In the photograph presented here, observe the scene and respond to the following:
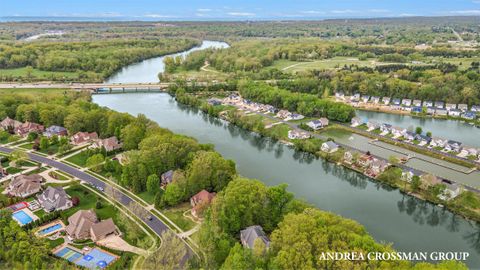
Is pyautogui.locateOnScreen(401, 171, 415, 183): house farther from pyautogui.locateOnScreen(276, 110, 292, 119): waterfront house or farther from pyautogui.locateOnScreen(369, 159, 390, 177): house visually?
pyautogui.locateOnScreen(276, 110, 292, 119): waterfront house

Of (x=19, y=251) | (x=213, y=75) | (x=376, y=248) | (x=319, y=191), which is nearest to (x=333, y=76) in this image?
(x=213, y=75)

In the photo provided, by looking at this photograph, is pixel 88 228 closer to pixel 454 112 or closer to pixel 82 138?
pixel 82 138

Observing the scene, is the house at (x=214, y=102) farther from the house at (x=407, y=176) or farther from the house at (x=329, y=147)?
the house at (x=407, y=176)

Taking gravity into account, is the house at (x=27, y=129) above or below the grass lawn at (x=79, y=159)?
above

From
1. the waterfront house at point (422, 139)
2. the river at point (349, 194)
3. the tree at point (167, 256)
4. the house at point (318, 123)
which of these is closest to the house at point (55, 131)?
the river at point (349, 194)

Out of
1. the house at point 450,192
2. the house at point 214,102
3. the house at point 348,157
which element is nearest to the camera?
the house at point 450,192

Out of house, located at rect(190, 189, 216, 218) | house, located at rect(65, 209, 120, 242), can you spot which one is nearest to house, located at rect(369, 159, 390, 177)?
house, located at rect(190, 189, 216, 218)

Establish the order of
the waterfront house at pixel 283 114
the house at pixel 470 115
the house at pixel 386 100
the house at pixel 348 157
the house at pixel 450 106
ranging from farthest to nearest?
the house at pixel 386 100 → the house at pixel 450 106 → the house at pixel 470 115 → the waterfront house at pixel 283 114 → the house at pixel 348 157

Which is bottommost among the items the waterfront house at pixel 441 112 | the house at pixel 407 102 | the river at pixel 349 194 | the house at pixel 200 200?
the river at pixel 349 194
